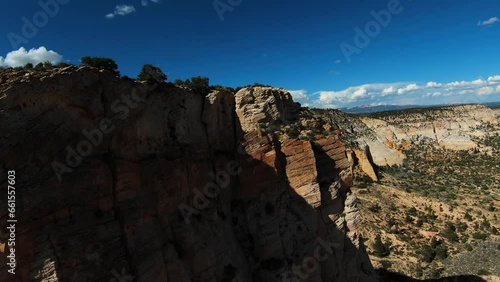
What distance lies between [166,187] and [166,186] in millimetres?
53

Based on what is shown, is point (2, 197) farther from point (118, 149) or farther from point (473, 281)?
point (473, 281)

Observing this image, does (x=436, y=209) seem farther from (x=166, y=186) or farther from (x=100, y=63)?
(x=100, y=63)

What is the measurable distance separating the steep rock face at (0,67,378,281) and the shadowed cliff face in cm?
6

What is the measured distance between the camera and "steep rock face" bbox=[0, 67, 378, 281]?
13.5m

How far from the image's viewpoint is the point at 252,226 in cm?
2459

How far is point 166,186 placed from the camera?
18562 millimetres

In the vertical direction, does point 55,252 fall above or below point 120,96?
below

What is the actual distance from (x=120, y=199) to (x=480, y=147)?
150 metres

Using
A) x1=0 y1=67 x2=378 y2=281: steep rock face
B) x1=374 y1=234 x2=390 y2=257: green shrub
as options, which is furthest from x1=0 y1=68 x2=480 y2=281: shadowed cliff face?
x1=374 y1=234 x2=390 y2=257: green shrub

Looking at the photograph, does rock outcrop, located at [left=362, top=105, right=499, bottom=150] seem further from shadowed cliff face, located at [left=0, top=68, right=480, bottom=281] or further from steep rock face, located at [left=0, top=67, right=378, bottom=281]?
steep rock face, located at [left=0, top=67, right=378, bottom=281]

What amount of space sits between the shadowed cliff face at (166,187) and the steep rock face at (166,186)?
56mm

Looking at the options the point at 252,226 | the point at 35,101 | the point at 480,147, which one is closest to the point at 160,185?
the point at 35,101

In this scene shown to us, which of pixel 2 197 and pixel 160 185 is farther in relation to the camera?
pixel 160 185

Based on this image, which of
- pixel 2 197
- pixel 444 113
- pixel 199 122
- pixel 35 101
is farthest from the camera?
pixel 444 113
